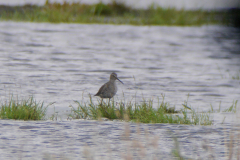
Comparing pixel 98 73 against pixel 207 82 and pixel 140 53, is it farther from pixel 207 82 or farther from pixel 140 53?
pixel 140 53

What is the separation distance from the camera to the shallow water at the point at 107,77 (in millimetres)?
4867

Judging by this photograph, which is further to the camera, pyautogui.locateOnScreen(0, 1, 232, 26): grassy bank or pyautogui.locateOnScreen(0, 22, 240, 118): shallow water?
pyautogui.locateOnScreen(0, 1, 232, 26): grassy bank

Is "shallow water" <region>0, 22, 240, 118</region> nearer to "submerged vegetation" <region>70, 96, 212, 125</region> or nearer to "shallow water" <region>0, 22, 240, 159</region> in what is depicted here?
"shallow water" <region>0, 22, 240, 159</region>

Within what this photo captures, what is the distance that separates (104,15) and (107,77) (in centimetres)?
1664

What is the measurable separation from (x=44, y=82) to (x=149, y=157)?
219 inches

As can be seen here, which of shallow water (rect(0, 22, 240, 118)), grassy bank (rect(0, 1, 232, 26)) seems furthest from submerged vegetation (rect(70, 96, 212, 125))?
grassy bank (rect(0, 1, 232, 26))

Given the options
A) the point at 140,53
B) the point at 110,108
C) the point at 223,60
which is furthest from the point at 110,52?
the point at 110,108

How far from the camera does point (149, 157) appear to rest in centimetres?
439

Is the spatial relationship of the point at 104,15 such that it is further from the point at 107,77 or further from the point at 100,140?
the point at 100,140

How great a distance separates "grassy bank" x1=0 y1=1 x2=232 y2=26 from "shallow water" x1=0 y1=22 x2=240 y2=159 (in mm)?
730

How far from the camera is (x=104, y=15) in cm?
2670

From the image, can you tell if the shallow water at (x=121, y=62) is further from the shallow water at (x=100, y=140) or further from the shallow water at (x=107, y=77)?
the shallow water at (x=100, y=140)

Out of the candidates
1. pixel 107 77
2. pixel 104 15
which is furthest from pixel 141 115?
pixel 104 15

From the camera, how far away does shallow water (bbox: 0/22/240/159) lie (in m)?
4.87
